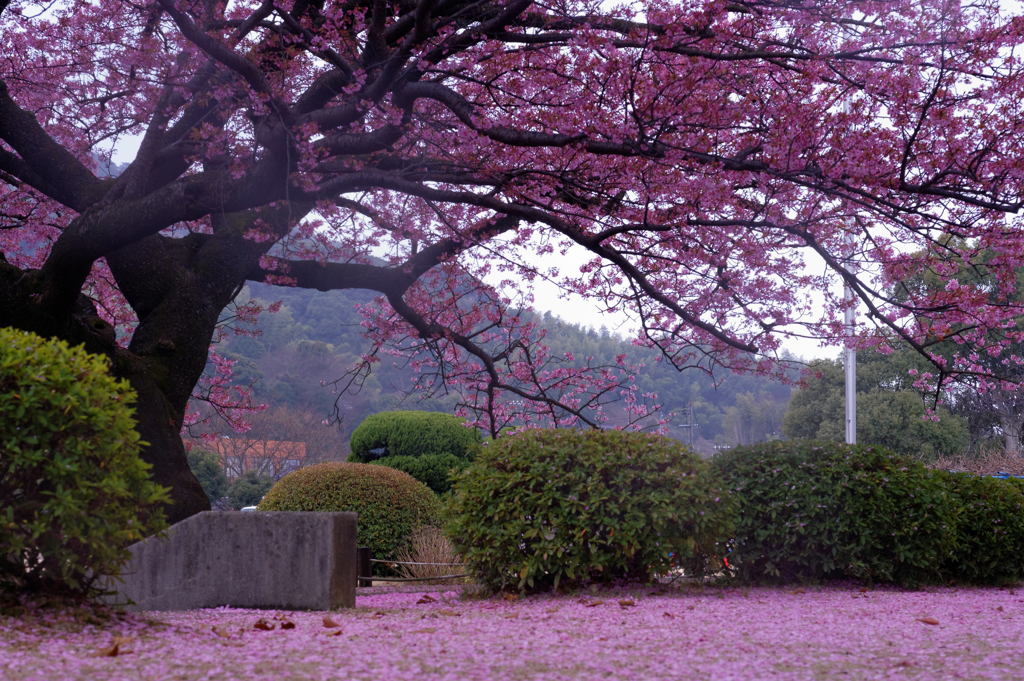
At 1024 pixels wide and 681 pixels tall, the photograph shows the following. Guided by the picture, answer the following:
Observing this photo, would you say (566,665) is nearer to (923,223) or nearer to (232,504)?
(923,223)

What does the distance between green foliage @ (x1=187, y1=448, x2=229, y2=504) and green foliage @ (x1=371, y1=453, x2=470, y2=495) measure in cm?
1413

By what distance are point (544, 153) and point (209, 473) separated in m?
21.8

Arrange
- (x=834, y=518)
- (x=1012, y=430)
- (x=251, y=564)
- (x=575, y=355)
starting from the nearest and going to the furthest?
(x=251, y=564), (x=834, y=518), (x=1012, y=430), (x=575, y=355)

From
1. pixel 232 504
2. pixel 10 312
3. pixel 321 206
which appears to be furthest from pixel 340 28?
pixel 232 504

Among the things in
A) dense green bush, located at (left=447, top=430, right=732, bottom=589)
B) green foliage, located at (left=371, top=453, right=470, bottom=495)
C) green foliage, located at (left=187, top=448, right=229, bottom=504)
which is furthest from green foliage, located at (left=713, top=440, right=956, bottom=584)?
green foliage, located at (left=187, top=448, right=229, bottom=504)

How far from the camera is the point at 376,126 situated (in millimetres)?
8719

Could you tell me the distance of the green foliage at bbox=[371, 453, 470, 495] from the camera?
13.6 metres

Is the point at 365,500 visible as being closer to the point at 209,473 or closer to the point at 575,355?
the point at 209,473

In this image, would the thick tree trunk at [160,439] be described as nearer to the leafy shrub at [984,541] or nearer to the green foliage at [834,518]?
the green foliage at [834,518]

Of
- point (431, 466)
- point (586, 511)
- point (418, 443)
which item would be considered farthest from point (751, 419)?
point (586, 511)

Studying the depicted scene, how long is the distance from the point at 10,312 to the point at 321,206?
3.33 meters

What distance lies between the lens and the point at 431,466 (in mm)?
13664

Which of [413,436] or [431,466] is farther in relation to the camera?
[413,436]

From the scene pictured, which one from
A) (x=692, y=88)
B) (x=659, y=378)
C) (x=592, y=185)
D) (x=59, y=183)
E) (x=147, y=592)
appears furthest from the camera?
(x=659, y=378)
